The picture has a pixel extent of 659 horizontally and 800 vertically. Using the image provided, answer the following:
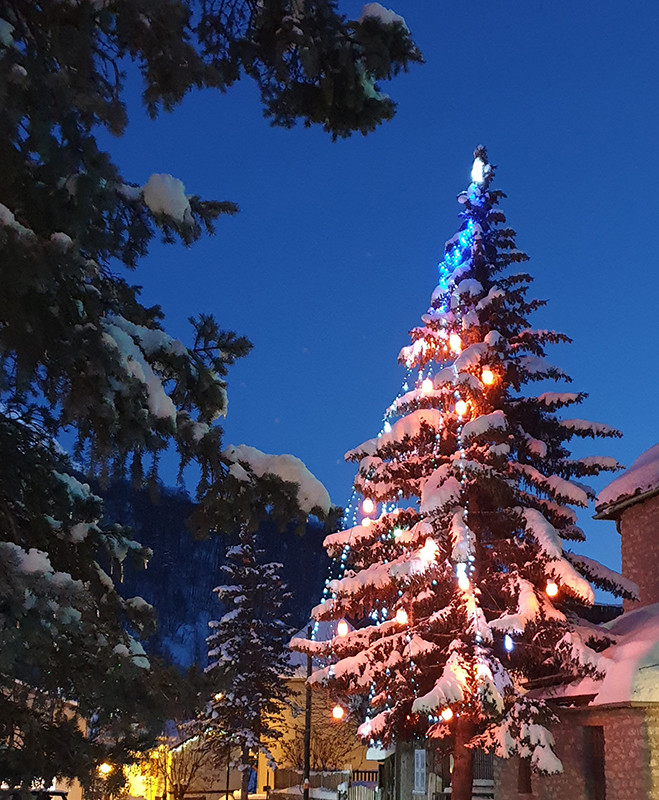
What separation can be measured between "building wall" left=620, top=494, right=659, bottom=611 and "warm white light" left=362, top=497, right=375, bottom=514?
6517 millimetres

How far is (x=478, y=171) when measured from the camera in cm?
1855

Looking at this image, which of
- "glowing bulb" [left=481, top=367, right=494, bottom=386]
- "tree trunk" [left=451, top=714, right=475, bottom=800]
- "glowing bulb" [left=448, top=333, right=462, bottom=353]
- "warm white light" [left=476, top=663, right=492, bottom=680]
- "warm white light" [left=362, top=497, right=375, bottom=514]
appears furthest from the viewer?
"glowing bulb" [left=448, top=333, right=462, bottom=353]

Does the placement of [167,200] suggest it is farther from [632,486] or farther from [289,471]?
[632,486]

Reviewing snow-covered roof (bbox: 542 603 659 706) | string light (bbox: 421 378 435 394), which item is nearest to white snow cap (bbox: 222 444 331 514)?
snow-covered roof (bbox: 542 603 659 706)

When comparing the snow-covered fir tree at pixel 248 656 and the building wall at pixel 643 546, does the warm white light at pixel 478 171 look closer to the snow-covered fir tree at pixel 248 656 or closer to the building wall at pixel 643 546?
the building wall at pixel 643 546

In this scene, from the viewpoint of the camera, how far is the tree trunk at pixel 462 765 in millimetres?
14219

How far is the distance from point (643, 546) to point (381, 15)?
15711 millimetres

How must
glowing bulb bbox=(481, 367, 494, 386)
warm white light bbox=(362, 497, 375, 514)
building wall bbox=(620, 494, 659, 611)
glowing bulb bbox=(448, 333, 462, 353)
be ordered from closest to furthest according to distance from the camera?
glowing bulb bbox=(481, 367, 494, 386), warm white light bbox=(362, 497, 375, 514), glowing bulb bbox=(448, 333, 462, 353), building wall bbox=(620, 494, 659, 611)

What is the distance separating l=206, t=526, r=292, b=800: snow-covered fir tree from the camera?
1201 inches

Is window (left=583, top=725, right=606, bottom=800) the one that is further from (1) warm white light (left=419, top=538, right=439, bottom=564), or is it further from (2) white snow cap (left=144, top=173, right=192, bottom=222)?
(2) white snow cap (left=144, top=173, right=192, bottom=222)

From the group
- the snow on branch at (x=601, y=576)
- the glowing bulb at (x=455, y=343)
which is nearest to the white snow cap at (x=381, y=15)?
the glowing bulb at (x=455, y=343)

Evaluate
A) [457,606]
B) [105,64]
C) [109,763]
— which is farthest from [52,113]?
[457,606]

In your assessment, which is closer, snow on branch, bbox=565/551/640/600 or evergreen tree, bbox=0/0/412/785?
evergreen tree, bbox=0/0/412/785

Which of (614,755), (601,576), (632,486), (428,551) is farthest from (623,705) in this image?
(632,486)
